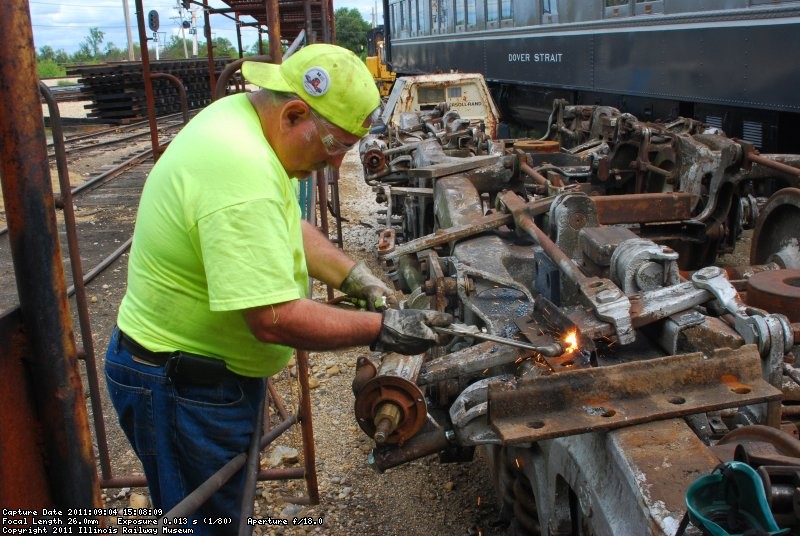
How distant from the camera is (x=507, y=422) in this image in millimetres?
2199

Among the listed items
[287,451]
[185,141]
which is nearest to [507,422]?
[185,141]

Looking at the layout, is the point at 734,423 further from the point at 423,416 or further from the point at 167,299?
the point at 167,299

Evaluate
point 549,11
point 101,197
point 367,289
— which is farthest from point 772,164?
point 101,197

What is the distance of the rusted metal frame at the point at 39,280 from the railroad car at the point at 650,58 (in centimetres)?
790

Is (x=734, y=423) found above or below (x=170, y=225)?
below

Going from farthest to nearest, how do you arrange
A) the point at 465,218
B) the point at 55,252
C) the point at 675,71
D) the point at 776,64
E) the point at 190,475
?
1. the point at 675,71
2. the point at 776,64
3. the point at 465,218
4. the point at 190,475
5. the point at 55,252

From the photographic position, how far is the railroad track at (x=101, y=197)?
8.42 m

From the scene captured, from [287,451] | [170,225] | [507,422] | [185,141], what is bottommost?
[287,451]

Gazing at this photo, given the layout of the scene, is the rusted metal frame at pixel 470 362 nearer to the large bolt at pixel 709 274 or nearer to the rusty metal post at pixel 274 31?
the large bolt at pixel 709 274

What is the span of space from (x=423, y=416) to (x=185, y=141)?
1.23 meters

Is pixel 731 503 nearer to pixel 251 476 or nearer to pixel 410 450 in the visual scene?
pixel 410 450

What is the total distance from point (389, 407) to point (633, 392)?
0.82 meters

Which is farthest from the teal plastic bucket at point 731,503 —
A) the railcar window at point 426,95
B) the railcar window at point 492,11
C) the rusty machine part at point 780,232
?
the railcar window at point 492,11

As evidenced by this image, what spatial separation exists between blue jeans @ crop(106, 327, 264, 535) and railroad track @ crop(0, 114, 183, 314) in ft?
3.30
